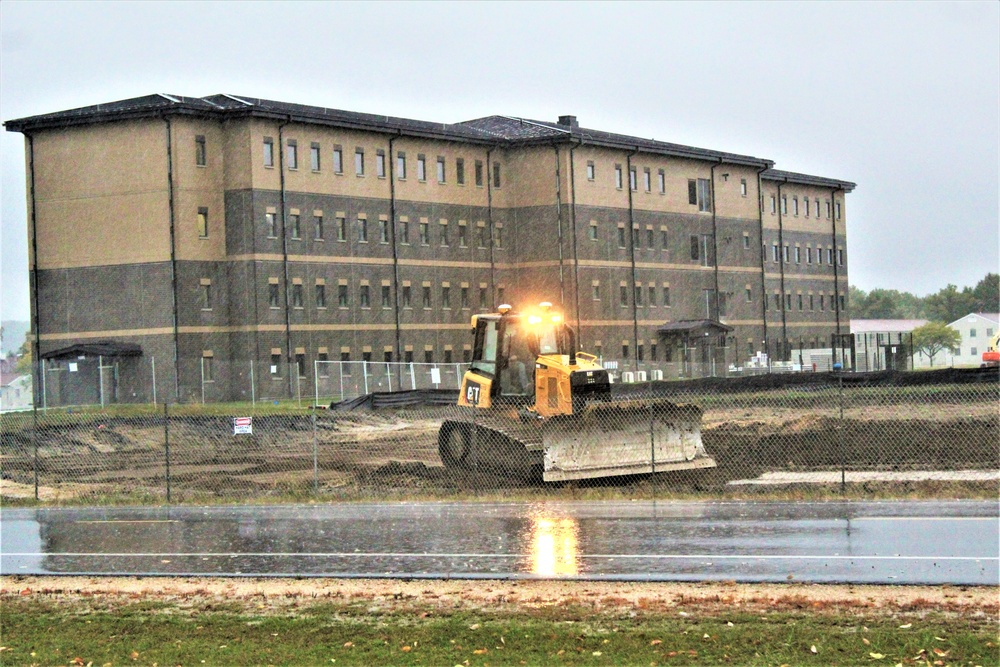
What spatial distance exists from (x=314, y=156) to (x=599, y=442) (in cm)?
4353

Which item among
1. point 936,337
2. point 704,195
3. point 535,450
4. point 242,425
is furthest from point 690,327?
point 242,425

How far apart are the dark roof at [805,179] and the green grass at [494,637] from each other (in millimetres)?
81095

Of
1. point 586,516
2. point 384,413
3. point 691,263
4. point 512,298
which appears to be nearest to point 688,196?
point 691,263

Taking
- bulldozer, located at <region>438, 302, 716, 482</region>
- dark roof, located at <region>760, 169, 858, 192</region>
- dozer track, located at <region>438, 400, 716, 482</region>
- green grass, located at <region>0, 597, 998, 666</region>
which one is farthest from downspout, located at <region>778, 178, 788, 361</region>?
green grass, located at <region>0, 597, 998, 666</region>

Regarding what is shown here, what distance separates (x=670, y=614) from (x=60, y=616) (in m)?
6.77

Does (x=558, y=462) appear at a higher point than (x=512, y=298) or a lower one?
lower

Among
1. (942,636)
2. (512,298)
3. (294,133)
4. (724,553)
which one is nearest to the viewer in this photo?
(942,636)

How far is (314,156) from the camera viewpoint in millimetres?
67438

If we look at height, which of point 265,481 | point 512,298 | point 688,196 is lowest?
point 265,481

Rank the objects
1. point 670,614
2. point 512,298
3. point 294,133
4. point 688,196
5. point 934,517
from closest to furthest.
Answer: point 670,614 < point 934,517 < point 294,133 < point 512,298 < point 688,196

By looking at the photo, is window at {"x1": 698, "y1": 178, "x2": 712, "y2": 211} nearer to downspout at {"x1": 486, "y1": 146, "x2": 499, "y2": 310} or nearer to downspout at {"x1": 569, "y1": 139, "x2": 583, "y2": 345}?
downspout at {"x1": 569, "y1": 139, "x2": 583, "y2": 345}

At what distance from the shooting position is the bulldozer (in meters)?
26.6

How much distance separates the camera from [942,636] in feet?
40.3

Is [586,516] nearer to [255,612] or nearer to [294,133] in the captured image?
[255,612]
